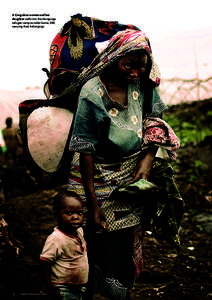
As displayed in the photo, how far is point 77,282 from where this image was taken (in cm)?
230

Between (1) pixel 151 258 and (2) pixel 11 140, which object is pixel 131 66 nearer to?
(1) pixel 151 258

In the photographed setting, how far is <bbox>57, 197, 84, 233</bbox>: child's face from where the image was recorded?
2223 mm

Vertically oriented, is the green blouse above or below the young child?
above

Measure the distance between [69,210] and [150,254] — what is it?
7.98 feet

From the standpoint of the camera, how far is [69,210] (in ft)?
7.29

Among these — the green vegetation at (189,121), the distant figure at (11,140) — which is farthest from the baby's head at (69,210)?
the distant figure at (11,140)

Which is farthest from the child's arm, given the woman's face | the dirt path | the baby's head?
the dirt path

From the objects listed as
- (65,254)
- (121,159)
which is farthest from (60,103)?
(65,254)

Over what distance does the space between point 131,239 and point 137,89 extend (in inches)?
34.6

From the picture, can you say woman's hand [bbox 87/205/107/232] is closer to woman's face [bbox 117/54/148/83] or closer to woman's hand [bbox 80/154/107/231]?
woman's hand [bbox 80/154/107/231]

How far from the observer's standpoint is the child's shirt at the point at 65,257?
222cm

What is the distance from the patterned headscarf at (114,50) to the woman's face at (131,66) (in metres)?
0.04

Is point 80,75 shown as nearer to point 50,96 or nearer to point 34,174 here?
point 50,96

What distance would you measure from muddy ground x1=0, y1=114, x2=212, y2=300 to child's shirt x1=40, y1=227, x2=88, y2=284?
1.28 m
